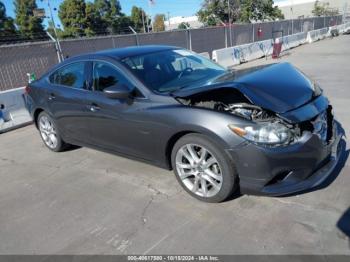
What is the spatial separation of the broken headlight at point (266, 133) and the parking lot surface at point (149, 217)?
76cm

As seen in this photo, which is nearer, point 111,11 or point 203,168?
point 203,168

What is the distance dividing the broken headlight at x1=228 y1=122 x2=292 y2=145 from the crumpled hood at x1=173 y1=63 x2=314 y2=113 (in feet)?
0.60

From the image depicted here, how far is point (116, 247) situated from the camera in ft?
10.1

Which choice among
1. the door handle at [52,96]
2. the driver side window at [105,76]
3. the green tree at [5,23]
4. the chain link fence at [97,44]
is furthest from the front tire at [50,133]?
the green tree at [5,23]

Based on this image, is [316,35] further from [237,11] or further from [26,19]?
[26,19]

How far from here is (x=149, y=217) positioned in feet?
11.5

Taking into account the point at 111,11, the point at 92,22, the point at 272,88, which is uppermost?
the point at 111,11

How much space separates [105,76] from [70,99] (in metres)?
0.79

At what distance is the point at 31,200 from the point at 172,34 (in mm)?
14463

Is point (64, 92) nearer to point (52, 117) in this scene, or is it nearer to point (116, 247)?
point (52, 117)

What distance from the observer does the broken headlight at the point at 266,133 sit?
3064 millimetres

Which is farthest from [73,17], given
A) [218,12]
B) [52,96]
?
[52,96]

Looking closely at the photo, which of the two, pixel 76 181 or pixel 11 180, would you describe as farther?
pixel 11 180

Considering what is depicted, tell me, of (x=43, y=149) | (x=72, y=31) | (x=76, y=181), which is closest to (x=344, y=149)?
(x=76, y=181)
